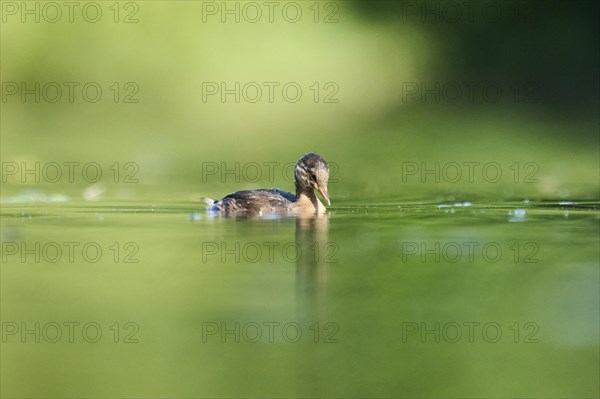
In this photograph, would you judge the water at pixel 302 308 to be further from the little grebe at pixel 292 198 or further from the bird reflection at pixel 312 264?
the little grebe at pixel 292 198

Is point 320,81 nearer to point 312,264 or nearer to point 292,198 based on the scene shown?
point 292,198

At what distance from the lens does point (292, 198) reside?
33.7 ft

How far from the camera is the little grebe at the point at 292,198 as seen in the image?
9.85 meters

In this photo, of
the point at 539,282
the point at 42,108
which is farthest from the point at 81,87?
the point at 539,282

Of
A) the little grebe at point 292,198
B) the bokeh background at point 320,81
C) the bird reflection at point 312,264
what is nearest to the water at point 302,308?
the bird reflection at point 312,264

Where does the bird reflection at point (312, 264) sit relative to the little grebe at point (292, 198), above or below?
below

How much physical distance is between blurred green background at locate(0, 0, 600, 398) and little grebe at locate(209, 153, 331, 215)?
0.25 metres

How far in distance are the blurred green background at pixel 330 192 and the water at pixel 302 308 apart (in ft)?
0.07

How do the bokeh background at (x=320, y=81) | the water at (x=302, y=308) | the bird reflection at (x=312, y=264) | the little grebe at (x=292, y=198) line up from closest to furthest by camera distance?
the water at (x=302, y=308) → the bird reflection at (x=312, y=264) → the little grebe at (x=292, y=198) → the bokeh background at (x=320, y=81)

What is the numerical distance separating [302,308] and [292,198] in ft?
14.5

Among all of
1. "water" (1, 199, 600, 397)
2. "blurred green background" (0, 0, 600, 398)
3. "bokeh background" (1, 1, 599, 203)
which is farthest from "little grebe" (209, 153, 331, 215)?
"bokeh background" (1, 1, 599, 203)

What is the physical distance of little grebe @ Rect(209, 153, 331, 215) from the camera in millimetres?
9852

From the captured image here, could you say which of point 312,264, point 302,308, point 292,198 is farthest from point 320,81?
point 302,308

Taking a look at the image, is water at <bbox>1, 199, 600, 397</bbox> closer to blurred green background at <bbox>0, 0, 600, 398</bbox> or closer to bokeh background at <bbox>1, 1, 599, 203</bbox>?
blurred green background at <bbox>0, 0, 600, 398</bbox>
